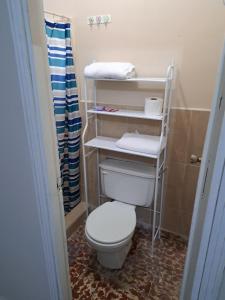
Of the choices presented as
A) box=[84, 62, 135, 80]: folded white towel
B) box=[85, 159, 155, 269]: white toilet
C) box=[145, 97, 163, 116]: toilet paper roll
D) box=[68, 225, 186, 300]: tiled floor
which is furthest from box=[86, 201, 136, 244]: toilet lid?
box=[84, 62, 135, 80]: folded white towel

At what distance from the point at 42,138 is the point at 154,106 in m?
1.02

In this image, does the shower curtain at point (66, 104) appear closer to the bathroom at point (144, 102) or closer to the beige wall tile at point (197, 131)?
the bathroom at point (144, 102)

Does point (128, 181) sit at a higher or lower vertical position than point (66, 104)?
lower

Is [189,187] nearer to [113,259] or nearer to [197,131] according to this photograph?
[197,131]

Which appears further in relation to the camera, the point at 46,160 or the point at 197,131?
the point at 197,131

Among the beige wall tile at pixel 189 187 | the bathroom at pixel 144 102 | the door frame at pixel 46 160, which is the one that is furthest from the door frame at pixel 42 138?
the beige wall tile at pixel 189 187

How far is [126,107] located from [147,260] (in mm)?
1332

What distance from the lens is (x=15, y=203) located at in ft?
3.38

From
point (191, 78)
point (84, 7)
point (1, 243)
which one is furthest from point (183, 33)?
point (1, 243)

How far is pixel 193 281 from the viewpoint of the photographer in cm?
82

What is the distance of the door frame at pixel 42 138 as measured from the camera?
2.27 feet

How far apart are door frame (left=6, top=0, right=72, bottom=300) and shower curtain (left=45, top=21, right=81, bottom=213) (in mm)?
1045

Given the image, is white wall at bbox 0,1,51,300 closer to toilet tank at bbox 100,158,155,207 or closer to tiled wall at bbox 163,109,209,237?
toilet tank at bbox 100,158,155,207

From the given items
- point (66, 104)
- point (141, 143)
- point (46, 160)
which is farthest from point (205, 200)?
point (66, 104)
